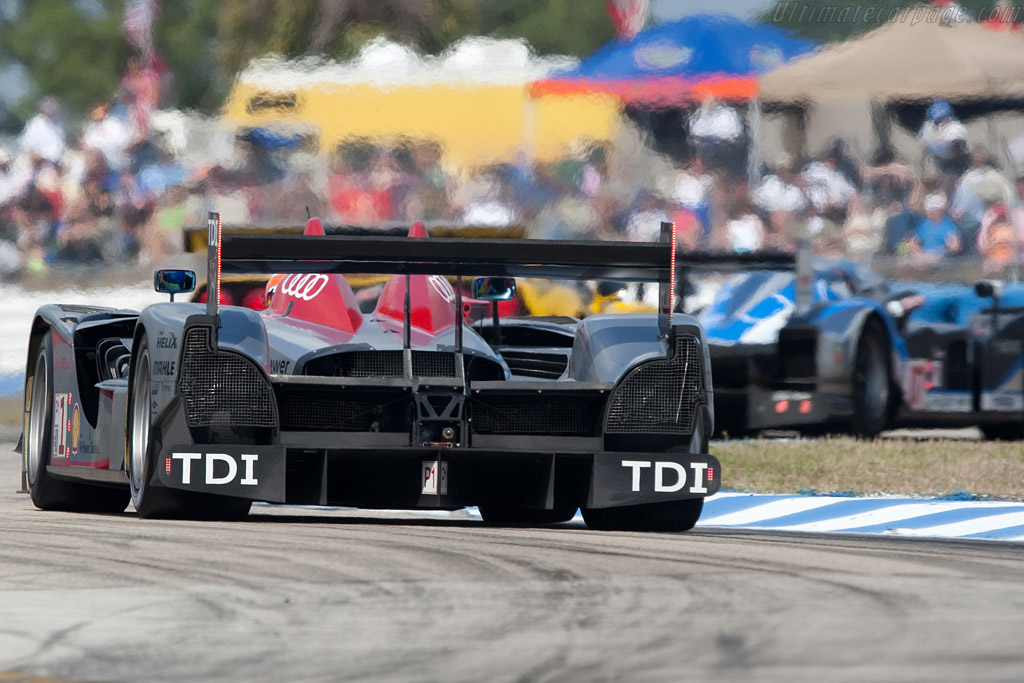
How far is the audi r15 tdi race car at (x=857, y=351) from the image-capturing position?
13.2 meters

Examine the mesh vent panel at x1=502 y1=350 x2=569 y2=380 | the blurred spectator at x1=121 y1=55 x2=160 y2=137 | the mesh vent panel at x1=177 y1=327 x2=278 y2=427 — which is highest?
the blurred spectator at x1=121 y1=55 x2=160 y2=137

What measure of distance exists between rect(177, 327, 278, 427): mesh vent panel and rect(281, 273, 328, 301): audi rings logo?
87cm

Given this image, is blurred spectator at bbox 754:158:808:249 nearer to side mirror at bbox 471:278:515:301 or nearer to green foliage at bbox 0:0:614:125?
green foliage at bbox 0:0:614:125

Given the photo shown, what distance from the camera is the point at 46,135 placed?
21281 mm

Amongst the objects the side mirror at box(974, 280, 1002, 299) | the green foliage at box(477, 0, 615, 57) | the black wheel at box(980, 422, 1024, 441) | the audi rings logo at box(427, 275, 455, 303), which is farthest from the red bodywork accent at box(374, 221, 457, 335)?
the green foliage at box(477, 0, 615, 57)

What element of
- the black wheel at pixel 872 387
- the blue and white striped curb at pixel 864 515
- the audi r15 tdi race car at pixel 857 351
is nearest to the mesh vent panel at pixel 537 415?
the blue and white striped curb at pixel 864 515

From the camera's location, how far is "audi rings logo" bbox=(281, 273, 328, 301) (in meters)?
8.44

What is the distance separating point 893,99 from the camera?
763 inches

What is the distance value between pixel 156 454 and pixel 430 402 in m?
1.12

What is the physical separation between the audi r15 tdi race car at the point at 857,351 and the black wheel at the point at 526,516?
4173 mm

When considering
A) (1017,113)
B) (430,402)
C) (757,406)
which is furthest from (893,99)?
(430,402)

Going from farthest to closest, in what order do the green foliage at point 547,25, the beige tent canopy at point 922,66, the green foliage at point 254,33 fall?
the green foliage at point 547,25 → the green foliage at point 254,33 → the beige tent canopy at point 922,66

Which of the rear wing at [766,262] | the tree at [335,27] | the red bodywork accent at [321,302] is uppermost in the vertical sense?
the tree at [335,27]

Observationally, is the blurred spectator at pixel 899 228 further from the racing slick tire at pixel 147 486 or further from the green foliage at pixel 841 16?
the racing slick tire at pixel 147 486
